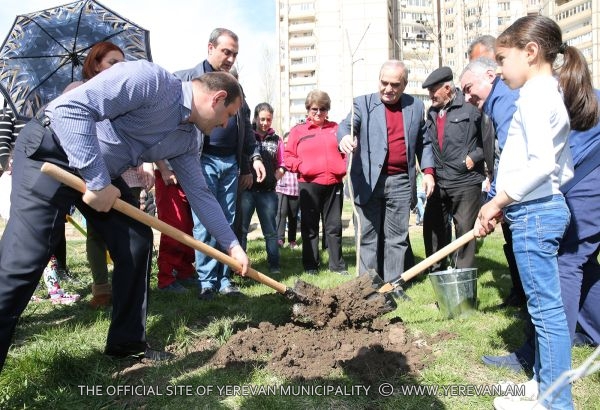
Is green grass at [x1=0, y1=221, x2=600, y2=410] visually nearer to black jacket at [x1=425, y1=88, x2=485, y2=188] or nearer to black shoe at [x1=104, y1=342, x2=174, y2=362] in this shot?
black shoe at [x1=104, y1=342, x2=174, y2=362]

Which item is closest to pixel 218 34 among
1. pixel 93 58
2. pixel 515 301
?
pixel 93 58

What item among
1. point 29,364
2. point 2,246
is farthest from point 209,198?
point 29,364

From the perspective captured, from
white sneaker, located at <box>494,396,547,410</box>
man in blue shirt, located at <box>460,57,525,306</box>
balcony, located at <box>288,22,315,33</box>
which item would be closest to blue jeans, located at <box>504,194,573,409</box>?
white sneaker, located at <box>494,396,547,410</box>

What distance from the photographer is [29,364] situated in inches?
116

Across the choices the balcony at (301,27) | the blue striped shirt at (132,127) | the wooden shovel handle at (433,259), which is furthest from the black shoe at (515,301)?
the balcony at (301,27)

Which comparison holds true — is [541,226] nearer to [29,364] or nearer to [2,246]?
[2,246]

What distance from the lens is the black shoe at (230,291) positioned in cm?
479

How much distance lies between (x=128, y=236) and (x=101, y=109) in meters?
0.83

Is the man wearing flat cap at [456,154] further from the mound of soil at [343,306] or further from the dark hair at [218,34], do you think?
the dark hair at [218,34]

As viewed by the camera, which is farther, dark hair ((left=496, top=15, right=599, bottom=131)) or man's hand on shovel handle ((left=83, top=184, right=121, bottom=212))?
man's hand on shovel handle ((left=83, top=184, right=121, bottom=212))

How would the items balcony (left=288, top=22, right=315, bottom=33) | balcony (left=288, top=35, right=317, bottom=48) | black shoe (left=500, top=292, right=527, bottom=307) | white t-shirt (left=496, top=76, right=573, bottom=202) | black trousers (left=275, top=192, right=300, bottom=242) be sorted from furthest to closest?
balcony (left=288, top=35, right=317, bottom=48)
balcony (left=288, top=22, right=315, bottom=33)
black trousers (left=275, top=192, right=300, bottom=242)
black shoe (left=500, top=292, right=527, bottom=307)
white t-shirt (left=496, top=76, right=573, bottom=202)

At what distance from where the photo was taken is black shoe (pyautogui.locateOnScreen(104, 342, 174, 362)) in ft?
10.4

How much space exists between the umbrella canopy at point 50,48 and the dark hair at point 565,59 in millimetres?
3795

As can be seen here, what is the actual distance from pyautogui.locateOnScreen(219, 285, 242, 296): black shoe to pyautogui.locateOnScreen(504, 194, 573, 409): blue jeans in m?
2.92
